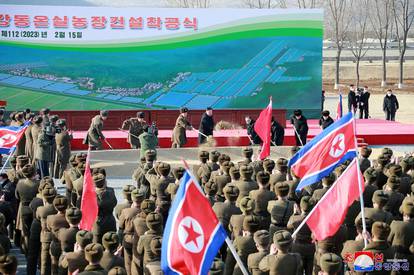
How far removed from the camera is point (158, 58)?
28.5 m

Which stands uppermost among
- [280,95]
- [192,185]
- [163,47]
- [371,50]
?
[192,185]

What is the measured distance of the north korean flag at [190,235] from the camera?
6.63 meters

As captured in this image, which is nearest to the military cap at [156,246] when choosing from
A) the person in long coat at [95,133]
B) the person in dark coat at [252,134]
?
the person in long coat at [95,133]

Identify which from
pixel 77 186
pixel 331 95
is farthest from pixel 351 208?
pixel 331 95

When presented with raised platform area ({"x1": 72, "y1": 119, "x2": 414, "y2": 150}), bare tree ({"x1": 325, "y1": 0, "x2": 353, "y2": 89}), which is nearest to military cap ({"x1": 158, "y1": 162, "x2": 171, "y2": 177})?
raised platform area ({"x1": 72, "y1": 119, "x2": 414, "y2": 150})

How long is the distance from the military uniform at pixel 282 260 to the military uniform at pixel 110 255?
5.12ft

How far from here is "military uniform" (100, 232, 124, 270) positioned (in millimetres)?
8289

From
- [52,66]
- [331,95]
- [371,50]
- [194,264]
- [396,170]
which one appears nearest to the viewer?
[194,264]

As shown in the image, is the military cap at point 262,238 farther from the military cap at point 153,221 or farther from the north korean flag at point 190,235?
the north korean flag at point 190,235

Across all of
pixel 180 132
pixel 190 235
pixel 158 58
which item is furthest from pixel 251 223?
pixel 158 58

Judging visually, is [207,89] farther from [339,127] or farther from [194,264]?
[194,264]

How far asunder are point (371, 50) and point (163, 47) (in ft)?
164

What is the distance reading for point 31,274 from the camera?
11203 mm

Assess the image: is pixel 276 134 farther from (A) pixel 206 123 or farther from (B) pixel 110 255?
(B) pixel 110 255
